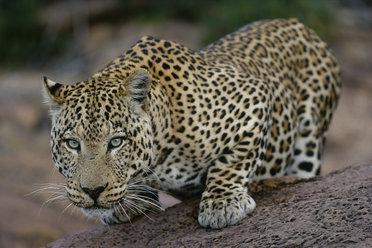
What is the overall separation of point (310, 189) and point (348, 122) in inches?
534

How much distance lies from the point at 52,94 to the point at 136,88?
0.86 meters

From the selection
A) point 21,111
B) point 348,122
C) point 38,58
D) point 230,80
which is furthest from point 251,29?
point 38,58

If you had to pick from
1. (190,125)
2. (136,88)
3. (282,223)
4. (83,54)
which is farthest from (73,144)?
(83,54)

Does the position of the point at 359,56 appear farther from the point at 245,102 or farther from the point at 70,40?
the point at 245,102

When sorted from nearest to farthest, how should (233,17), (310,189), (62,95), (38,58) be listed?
(62,95)
(310,189)
(233,17)
(38,58)

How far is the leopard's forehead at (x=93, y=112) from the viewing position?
650 centimetres

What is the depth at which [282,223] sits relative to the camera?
658cm

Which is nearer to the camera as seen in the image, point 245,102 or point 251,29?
point 245,102

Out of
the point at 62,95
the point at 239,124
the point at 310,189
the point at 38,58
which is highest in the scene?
the point at 62,95

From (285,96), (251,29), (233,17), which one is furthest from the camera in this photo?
(233,17)

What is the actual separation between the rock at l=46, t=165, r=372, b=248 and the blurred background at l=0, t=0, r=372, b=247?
4.40 metres

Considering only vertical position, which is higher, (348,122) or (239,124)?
(239,124)

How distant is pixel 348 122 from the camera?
20.6 m

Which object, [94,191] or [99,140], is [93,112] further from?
[94,191]
